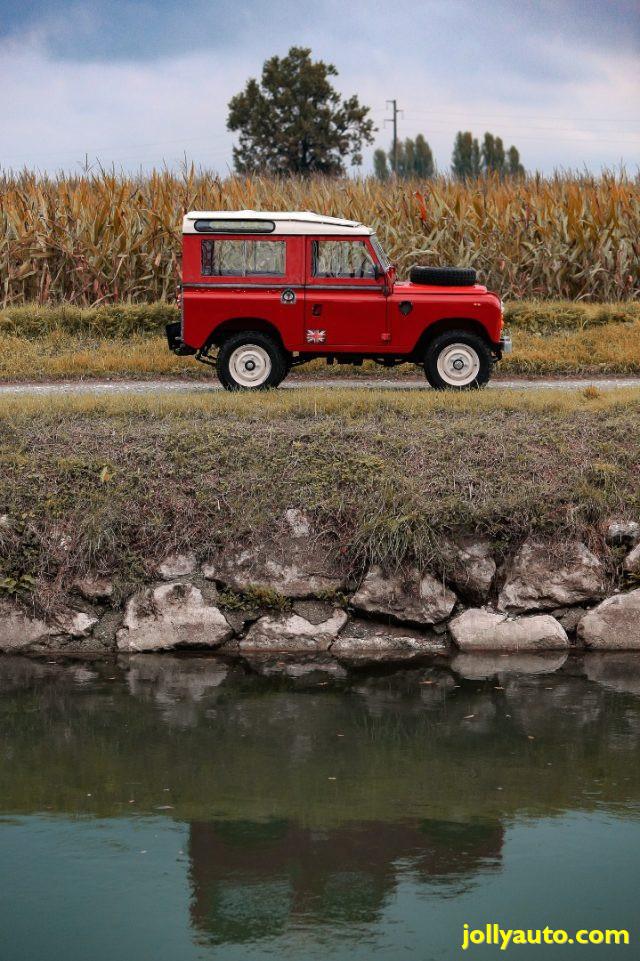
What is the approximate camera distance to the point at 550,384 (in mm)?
15039

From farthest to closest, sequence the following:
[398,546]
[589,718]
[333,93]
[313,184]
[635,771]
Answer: [333,93]
[313,184]
[398,546]
[589,718]
[635,771]

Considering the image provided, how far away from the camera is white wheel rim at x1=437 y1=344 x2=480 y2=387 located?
1290 centimetres

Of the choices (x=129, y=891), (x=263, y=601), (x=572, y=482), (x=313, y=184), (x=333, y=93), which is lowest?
(x=129, y=891)

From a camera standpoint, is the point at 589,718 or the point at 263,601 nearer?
the point at 589,718

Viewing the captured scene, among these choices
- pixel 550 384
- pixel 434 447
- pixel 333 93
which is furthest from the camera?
pixel 333 93

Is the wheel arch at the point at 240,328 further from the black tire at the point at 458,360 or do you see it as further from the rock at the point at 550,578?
the rock at the point at 550,578

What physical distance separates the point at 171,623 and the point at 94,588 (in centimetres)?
73

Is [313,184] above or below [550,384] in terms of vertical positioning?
above

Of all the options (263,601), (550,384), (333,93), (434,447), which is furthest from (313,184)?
(333,93)

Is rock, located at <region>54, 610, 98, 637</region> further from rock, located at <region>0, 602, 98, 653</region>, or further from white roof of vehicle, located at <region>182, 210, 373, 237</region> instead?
white roof of vehicle, located at <region>182, 210, 373, 237</region>

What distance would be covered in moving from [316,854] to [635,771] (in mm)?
2144

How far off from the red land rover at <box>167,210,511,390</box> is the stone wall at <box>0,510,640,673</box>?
12.3 ft

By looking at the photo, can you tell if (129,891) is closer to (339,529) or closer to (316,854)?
(316,854)

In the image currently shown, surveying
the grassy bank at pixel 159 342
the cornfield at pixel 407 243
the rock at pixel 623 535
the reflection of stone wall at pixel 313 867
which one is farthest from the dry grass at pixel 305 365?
the reflection of stone wall at pixel 313 867
